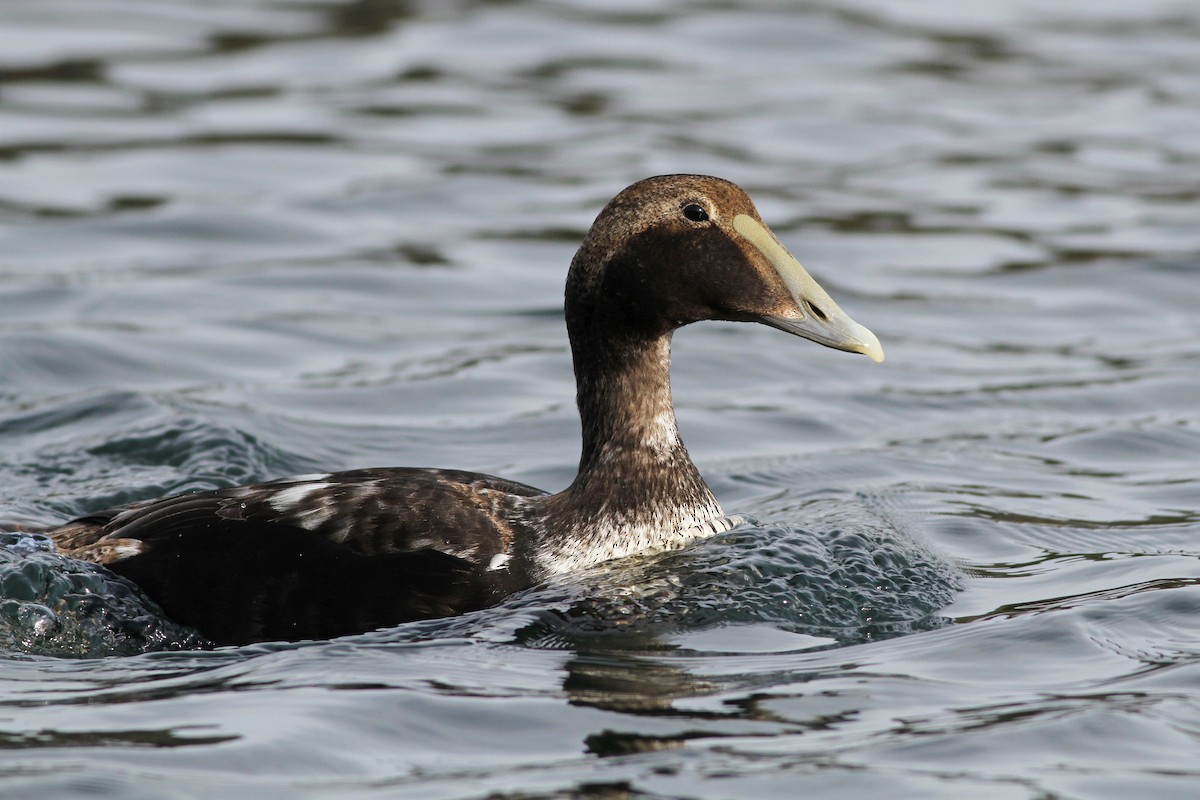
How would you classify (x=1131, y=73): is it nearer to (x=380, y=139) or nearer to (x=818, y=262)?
(x=818, y=262)

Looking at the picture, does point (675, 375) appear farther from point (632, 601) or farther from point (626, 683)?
point (626, 683)

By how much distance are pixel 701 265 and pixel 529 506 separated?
1141mm

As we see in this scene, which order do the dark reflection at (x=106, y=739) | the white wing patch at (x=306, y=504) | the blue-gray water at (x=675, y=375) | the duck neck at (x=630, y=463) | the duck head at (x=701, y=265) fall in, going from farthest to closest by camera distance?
the duck neck at (x=630, y=463) < the duck head at (x=701, y=265) < the white wing patch at (x=306, y=504) < the blue-gray water at (x=675, y=375) < the dark reflection at (x=106, y=739)

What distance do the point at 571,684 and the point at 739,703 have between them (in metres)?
0.59

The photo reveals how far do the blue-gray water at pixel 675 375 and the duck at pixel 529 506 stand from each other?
135mm

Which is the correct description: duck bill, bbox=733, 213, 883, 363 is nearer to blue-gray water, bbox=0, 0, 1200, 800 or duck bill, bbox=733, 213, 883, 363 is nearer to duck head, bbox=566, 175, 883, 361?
duck head, bbox=566, 175, 883, 361

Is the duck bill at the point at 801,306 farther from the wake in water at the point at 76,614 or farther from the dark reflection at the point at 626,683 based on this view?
the wake in water at the point at 76,614

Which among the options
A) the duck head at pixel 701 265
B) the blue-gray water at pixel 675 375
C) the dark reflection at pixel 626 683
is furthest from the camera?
the duck head at pixel 701 265

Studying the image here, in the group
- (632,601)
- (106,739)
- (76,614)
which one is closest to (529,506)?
(632,601)

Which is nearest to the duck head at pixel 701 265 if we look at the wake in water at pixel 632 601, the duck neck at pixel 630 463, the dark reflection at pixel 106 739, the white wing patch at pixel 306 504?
the duck neck at pixel 630 463

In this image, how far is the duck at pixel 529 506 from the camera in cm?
655

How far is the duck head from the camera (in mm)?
6930

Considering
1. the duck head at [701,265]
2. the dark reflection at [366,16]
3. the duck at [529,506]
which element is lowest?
the duck at [529,506]

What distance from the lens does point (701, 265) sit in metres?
6.93
